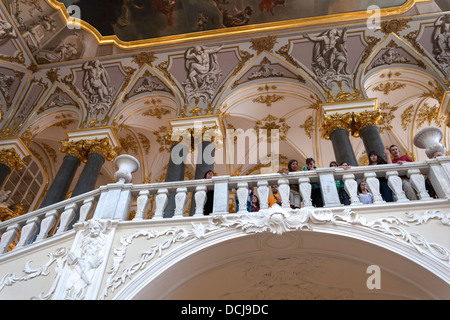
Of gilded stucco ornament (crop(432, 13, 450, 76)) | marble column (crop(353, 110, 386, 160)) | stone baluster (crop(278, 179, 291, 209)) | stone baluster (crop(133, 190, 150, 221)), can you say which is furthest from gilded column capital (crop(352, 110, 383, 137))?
stone baluster (crop(133, 190, 150, 221))

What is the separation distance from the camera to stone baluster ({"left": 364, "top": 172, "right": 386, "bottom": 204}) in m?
4.17

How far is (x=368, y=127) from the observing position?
28.0ft

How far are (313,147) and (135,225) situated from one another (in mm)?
9129

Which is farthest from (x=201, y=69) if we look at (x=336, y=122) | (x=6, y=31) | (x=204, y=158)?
(x=6, y=31)

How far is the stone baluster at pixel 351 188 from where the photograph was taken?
4219mm

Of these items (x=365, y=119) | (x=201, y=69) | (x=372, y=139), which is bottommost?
(x=372, y=139)

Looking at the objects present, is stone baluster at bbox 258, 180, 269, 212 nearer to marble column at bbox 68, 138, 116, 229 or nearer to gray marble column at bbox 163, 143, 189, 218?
gray marble column at bbox 163, 143, 189, 218

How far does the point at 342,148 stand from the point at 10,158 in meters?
8.67

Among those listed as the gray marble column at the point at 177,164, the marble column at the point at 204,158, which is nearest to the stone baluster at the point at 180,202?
the marble column at the point at 204,158

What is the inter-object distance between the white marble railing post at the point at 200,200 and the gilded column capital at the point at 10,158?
750cm

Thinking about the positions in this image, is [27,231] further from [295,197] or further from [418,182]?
[418,182]
